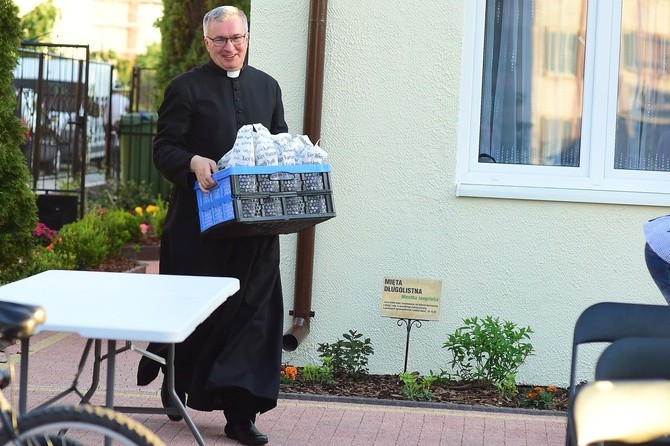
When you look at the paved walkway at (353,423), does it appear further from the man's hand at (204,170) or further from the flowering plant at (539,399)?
the man's hand at (204,170)

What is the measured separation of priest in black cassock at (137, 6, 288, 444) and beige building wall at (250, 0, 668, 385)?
1609mm

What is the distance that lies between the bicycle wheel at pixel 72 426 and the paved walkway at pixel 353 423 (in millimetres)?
2432

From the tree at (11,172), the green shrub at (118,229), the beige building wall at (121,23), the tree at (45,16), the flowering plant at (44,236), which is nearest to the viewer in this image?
the tree at (11,172)

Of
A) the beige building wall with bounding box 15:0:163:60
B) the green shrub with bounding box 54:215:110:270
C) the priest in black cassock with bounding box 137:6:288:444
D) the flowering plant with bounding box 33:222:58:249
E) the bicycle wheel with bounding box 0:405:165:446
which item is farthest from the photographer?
the beige building wall with bounding box 15:0:163:60

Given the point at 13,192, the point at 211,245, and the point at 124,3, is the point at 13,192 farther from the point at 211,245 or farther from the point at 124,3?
the point at 124,3

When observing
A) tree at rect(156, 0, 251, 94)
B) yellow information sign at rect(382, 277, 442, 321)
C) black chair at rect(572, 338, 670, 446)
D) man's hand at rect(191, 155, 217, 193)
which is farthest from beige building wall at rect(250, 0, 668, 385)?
tree at rect(156, 0, 251, 94)

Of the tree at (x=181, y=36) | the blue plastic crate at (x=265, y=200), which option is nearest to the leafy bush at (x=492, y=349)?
the blue plastic crate at (x=265, y=200)

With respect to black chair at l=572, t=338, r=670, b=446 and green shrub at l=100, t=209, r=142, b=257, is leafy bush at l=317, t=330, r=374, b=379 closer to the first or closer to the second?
black chair at l=572, t=338, r=670, b=446

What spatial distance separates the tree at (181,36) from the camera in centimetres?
1614

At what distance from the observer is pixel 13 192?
8.25 meters

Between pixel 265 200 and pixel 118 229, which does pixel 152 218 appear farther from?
pixel 265 200

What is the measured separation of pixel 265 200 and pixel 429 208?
2.25 meters

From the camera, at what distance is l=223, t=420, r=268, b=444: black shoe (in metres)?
5.89

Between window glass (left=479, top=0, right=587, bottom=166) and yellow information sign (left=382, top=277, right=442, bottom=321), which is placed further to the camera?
window glass (left=479, top=0, right=587, bottom=166)
